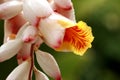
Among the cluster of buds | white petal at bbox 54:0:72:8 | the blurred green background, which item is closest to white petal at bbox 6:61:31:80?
the cluster of buds

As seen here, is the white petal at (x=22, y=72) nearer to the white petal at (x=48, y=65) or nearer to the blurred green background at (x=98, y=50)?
the white petal at (x=48, y=65)

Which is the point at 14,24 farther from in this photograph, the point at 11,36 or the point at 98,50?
the point at 98,50

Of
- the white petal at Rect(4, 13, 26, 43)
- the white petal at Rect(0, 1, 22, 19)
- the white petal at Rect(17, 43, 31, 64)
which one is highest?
the white petal at Rect(0, 1, 22, 19)

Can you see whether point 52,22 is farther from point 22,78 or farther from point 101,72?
point 101,72

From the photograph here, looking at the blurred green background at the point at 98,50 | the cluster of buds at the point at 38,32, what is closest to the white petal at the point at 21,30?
the cluster of buds at the point at 38,32

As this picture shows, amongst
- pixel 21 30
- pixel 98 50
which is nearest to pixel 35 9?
pixel 21 30

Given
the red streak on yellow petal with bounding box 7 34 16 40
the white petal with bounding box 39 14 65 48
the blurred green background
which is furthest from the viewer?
the blurred green background

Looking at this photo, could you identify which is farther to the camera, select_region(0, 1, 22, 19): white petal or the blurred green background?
the blurred green background

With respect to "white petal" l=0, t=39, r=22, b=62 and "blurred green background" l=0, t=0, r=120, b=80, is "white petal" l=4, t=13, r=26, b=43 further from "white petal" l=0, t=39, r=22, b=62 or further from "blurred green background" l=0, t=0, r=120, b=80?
"blurred green background" l=0, t=0, r=120, b=80
